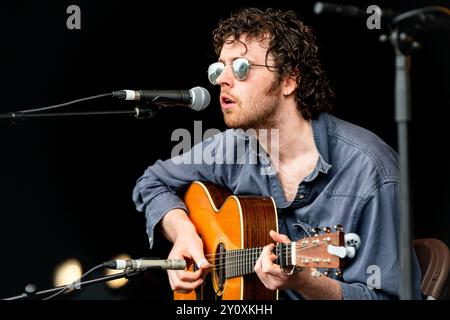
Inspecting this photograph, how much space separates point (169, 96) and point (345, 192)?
2.48 feet

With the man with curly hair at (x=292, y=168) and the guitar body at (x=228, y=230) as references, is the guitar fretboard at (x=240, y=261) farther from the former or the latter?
the man with curly hair at (x=292, y=168)

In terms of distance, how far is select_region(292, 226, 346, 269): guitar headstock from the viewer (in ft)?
7.47

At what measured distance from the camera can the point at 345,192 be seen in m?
2.82

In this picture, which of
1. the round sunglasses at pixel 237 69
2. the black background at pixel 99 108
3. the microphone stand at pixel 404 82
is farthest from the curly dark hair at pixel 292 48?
the microphone stand at pixel 404 82

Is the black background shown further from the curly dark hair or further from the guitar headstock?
the guitar headstock

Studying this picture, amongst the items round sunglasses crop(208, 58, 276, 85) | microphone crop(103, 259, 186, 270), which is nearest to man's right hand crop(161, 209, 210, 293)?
microphone crop(103, 259, 186, 270)

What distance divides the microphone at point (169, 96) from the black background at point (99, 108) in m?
1.26

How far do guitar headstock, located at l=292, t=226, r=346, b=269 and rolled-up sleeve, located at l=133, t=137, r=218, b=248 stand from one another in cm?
108

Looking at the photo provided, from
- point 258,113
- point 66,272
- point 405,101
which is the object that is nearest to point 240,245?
point 258,113

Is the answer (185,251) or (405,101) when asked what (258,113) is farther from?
(405,101)

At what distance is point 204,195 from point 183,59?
1000 mm

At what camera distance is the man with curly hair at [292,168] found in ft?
8.81

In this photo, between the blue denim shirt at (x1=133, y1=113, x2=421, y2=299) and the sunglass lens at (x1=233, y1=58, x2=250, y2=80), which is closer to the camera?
the blue denim shirt at (x1=133, y1=113, x2=421, y2=299)
